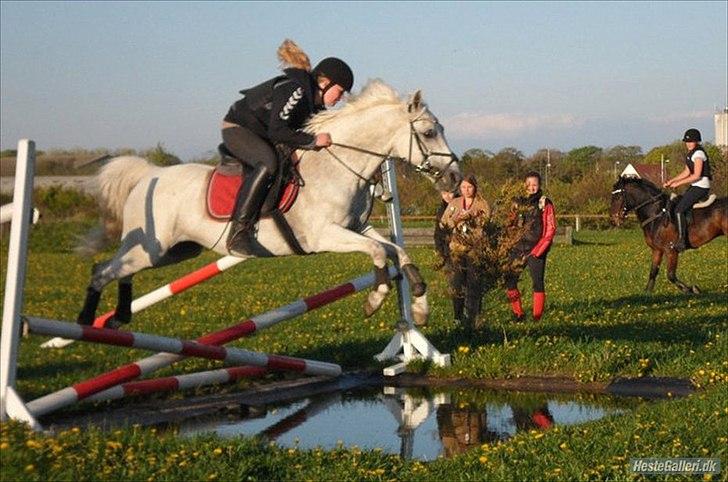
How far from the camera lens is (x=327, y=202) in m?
9.40

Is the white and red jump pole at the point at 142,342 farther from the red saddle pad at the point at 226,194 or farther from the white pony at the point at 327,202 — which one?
the red saddle pad at the point at 226,194

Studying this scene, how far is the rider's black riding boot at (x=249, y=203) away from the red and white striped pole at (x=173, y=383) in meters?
1.13

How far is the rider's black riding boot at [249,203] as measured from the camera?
929 centimetres

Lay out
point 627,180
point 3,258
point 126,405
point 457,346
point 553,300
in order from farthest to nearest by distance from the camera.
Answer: point 3,258, point 627,180, point 553,300, point 457,346, point 126,405

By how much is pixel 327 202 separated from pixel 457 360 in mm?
2391

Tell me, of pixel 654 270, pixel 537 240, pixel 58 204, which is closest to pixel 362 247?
pixel 537 240

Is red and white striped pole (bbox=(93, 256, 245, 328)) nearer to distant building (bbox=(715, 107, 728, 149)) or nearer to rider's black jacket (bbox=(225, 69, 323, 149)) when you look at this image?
rider's black jacket (bbox=(225, 69, 323, 149))

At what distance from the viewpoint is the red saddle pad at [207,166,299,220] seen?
372 inches

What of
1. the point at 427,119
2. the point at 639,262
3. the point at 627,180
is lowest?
the point at 639,262

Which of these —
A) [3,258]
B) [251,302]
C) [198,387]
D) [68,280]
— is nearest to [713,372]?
[198,387]

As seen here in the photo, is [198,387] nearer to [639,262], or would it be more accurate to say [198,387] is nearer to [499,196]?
[499,196]

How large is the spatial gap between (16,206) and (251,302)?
12404mm

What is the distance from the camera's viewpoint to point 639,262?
28016 mm

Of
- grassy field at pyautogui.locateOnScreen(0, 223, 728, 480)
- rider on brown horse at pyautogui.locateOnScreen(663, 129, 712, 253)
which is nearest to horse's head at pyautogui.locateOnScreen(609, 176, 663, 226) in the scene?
rider on brown horse at pyautogui.locateOnScreen(663, 129, 712, 253)
